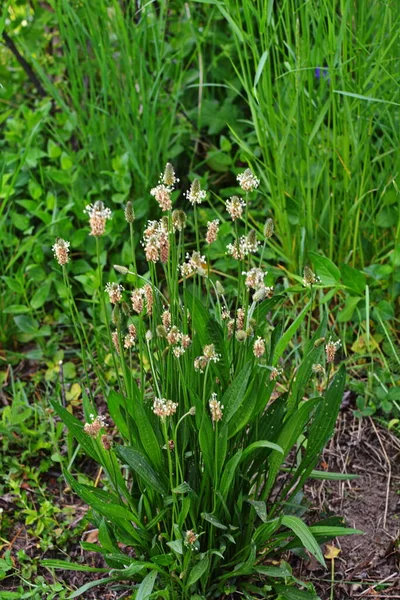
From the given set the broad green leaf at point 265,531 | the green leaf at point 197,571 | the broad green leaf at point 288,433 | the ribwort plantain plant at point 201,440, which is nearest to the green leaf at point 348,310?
the ribwort plantain plant at point 201,440

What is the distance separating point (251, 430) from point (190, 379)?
0.65 ft

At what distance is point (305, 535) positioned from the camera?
1653 mm

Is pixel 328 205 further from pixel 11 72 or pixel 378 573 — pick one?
pixel 11 72

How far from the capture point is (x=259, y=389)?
1.73m

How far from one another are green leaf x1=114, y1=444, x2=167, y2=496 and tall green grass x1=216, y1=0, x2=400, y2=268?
1.02 meters

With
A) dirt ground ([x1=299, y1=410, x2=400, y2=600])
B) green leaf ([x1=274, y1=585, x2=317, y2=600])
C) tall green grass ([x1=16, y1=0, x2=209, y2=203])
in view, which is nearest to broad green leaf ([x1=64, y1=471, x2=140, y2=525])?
green leaf ([x1=274, y1=585, x2=317, y2=600])

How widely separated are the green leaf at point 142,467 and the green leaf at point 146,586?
0.18m

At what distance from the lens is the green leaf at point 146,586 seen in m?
1.67

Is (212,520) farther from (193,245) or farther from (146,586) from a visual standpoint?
(193,245)

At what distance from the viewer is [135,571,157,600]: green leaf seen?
1.67m

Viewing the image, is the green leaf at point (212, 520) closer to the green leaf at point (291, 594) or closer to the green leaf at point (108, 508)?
the green leaf at point (108, 508)

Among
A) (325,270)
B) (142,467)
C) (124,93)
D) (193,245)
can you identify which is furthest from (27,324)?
(142,467)

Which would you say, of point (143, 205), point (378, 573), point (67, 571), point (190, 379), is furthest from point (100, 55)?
point (378, 573)

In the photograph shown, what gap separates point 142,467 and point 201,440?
5.9 inches
